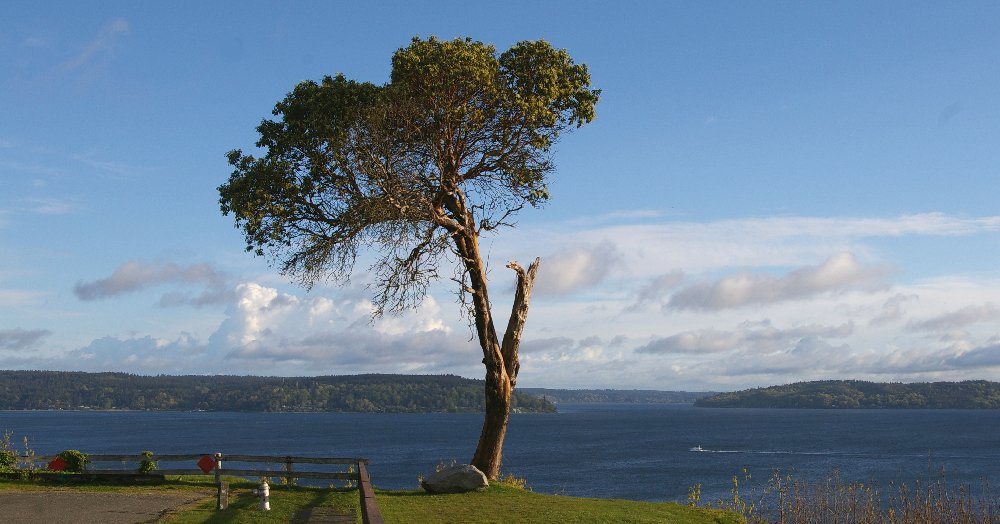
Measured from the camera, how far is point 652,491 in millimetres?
69688

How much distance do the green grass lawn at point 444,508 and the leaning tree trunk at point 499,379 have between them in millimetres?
1845

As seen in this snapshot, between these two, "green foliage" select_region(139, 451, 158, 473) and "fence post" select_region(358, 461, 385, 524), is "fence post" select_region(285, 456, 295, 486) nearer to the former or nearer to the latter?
"green foliage" select_region(139, 451, 158, 473)

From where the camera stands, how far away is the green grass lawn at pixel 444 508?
750 inches

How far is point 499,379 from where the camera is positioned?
25.4 meters

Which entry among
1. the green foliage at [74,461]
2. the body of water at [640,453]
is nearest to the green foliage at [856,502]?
the body of water at [640,453]

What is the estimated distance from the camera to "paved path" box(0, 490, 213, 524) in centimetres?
1886

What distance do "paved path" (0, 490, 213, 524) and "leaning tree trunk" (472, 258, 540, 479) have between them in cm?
798

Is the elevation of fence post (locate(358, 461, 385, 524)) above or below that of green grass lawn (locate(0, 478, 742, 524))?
above

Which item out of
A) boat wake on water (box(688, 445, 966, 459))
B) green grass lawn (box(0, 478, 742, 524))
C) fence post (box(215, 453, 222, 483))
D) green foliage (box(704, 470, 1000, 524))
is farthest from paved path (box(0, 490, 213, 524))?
boat wake on water (box(688, 445, 966, 459))

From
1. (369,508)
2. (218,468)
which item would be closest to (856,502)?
(218,468)

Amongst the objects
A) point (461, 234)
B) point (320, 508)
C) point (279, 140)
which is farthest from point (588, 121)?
point (320, 508)

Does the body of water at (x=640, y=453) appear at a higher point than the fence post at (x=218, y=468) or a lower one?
lower

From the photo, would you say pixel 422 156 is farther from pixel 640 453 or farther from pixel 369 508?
pixel 640 453

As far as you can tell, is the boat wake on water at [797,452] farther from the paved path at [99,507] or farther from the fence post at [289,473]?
the paved path at [99,507]
